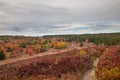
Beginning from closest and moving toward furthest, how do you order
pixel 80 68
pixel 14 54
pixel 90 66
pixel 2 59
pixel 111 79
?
pixel 111 79 < pixel 80 68 < pixel 90 66 < pixel 2 59 < pixel 14 54

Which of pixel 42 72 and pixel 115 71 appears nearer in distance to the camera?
pixel 115 71

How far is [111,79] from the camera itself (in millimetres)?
17172

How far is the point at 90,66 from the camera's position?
28109mm

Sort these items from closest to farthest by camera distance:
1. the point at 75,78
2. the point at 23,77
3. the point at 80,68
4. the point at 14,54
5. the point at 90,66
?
the point at 75,78
the point at 23,77
the point at 80,68
the point at 90,66
the point at 14,54

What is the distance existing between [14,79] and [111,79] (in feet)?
35.1

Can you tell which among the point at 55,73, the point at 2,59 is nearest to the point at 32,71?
the point at 55,73

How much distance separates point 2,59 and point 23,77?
31458 millimetres

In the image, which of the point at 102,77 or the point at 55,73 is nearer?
the point at 102,77

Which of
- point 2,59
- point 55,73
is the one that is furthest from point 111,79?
point 2,59

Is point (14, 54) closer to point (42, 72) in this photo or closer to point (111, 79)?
point (42, 72)

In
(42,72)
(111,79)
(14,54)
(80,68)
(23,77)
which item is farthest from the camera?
(14,54)

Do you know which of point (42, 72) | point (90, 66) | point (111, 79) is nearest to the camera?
point (111, 79)

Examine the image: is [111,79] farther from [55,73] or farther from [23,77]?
[23,77]

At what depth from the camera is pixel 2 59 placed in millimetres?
50500
